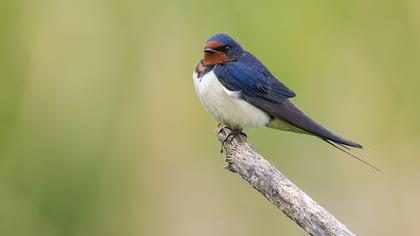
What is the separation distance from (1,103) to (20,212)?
47cm

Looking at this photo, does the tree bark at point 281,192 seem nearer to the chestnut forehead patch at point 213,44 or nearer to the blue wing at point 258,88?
the blue wing at point 258,88

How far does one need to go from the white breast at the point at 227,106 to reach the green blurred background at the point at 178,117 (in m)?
0.61

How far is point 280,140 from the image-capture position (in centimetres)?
338

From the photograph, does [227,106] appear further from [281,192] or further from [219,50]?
[281,192]

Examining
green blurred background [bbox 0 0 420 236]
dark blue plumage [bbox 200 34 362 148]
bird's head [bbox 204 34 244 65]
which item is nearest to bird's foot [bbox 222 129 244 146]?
dark blue plumage [bbox 200 34 362 148]

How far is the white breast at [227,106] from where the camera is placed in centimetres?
270

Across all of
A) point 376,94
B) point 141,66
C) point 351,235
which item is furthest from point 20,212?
point 351,235

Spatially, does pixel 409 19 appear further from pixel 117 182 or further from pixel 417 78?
pixel 117 182

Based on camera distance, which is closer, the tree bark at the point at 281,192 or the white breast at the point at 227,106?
the tree bark at the point at 281,192

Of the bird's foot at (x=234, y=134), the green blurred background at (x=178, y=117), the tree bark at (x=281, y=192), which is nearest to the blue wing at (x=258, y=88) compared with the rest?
the bird's foot at (x=234, y=134)

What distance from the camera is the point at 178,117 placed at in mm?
3613

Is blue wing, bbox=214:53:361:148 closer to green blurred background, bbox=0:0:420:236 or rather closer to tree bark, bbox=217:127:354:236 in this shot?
tree bark, bbox=217:127:354:236

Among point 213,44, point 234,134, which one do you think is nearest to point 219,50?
point 213,44

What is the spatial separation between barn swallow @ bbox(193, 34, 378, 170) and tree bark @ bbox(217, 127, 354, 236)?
20 cm
